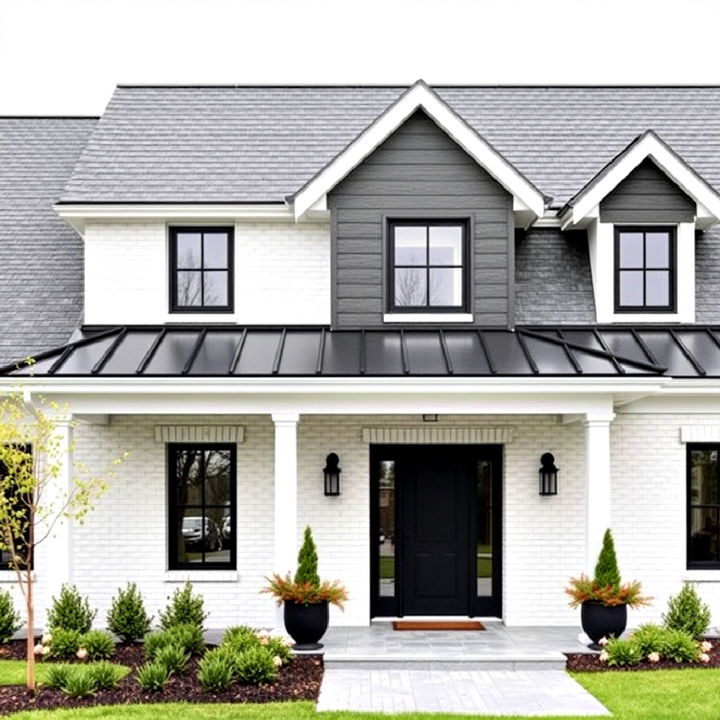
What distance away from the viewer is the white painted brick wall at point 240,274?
14.8m

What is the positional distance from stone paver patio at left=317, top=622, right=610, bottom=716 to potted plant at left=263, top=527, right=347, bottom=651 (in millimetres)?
351

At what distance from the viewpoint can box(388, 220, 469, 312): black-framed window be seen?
14523 mm

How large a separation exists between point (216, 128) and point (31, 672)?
10.5 meters

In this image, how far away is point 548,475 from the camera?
1423 centimetres

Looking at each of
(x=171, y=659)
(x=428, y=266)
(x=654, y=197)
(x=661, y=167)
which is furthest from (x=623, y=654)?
(x=661, y=167)

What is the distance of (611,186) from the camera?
14570 mm

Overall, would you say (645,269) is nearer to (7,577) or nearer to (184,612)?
(184,612)

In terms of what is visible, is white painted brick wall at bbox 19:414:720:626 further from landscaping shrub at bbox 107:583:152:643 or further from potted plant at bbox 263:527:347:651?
potted plant at bbox 263:527:347:651

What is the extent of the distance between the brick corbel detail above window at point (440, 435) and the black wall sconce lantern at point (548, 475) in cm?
65

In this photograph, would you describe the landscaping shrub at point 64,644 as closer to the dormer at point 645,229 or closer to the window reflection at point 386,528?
the window reflection at point 386,528

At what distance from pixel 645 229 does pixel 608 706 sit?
816 centimetres

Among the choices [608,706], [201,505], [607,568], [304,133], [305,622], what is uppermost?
[304,133]

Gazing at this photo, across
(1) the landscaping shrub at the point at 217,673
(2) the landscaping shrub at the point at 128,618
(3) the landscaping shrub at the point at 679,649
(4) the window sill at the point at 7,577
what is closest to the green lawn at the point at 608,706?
(1) the landscaping shrub at the point at 217,673
